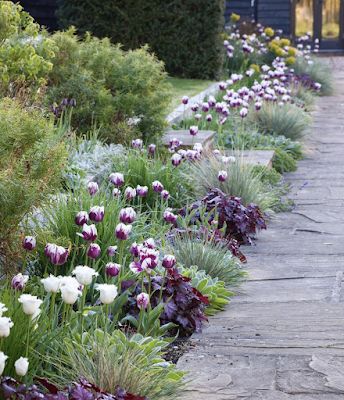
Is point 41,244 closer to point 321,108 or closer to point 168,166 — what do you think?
point 168,166

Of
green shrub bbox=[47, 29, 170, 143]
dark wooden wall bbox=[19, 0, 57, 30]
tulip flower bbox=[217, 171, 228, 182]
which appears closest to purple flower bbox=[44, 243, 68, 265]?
tulip flower bbox=[217, 171, 228, 182]

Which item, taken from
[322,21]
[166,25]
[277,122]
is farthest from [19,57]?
[322,21]

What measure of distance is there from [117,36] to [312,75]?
10.9 ft

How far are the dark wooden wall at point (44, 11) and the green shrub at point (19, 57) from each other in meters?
9.33

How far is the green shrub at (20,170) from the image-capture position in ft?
13.4

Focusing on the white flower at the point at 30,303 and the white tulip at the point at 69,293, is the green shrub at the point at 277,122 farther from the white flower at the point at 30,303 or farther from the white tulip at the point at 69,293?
the white flower at the point at 30,303

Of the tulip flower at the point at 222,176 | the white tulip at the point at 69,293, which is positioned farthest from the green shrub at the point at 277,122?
the white tulip at the point at 69,293

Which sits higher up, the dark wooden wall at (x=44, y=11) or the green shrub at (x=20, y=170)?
the green shrub at (x=20, y=170)

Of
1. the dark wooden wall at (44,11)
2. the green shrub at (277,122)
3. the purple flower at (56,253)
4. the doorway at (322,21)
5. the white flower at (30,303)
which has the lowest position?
the doorway at (322,21)

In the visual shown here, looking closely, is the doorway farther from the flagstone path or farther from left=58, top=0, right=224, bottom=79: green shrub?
the flagstone path

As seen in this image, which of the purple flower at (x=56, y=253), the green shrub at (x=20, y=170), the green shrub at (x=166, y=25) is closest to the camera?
the purple flower at (x=56, y=253)

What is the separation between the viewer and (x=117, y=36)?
1550 centimetres

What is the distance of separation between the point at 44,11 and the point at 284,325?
13.5 m

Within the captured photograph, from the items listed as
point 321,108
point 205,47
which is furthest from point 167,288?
point 205,47
